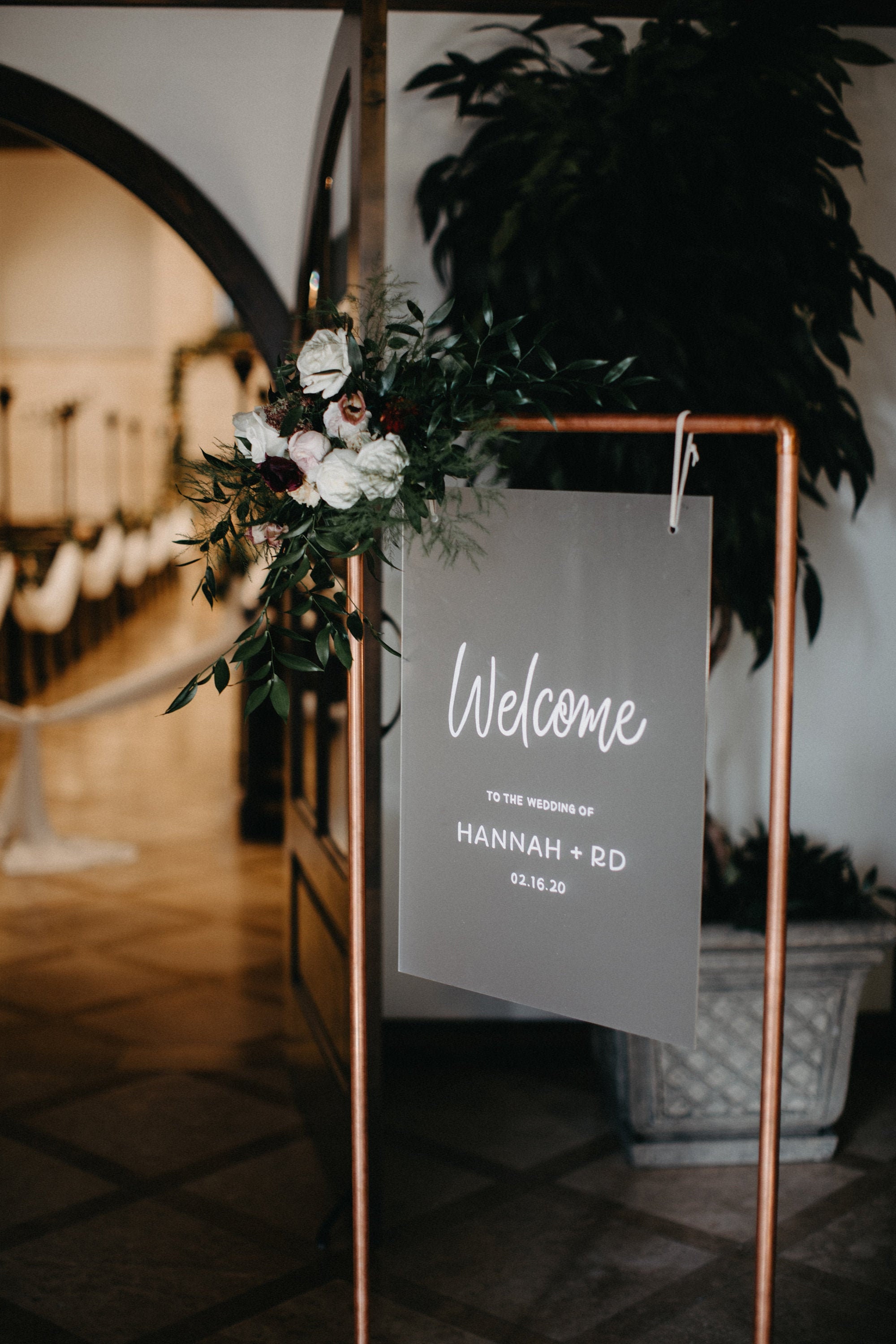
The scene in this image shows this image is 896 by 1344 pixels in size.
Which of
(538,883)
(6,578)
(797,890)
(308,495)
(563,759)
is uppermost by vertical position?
(308,495)

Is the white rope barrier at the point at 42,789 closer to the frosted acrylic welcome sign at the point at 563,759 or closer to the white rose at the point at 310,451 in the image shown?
the frosted acrylic welcome sign at the point at 563,759

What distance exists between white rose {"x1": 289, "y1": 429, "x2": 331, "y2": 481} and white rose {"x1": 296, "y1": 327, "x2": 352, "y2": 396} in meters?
0.06

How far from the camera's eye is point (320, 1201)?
254 cm

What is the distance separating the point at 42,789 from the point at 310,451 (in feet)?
12.1

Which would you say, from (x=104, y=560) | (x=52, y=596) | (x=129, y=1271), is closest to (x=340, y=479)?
(x=129, y=1271)

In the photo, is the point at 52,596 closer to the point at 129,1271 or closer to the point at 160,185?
the point at 160,185

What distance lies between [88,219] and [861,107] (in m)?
8.84

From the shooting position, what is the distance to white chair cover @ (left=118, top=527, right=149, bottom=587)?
8.04 meters

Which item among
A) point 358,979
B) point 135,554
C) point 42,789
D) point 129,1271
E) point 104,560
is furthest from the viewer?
point 135,554

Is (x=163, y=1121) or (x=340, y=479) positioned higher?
(x=340, y=479)

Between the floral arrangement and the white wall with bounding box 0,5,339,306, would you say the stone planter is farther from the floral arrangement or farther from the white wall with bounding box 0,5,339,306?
the white wall with bounding box 0,5,339,306

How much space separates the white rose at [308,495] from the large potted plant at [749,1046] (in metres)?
1.40

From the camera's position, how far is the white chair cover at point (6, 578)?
20.0 ft

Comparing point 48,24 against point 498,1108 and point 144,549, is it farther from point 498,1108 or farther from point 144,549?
point 144,549
